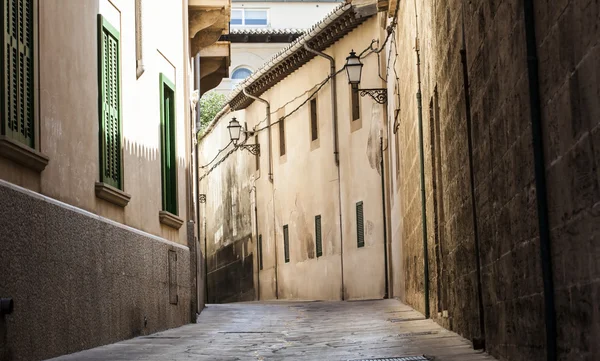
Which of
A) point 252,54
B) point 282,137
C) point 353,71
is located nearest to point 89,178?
point 353,71

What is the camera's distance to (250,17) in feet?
189

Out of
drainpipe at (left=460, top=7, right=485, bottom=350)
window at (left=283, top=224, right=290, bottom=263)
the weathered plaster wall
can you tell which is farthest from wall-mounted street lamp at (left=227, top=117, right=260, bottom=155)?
drainpipe at (left=460, top=7, right=485, bottom=350)

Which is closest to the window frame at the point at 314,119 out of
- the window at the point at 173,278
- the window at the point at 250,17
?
the window at the point at 173,278

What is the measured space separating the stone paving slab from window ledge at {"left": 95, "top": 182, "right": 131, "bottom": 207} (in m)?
1.46

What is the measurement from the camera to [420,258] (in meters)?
15.0

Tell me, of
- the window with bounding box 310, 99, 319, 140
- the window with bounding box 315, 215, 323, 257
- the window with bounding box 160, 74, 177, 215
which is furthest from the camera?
the window with bounding box 310, 99, 319, 140

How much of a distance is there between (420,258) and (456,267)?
4.60m

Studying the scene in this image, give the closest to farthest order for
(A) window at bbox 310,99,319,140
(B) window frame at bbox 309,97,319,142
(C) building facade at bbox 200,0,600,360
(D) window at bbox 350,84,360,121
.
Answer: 1. (C) building facade at bbox 200,0,600,360
2. (D) window at bbox 350,84,360,121
3. (B) window frame at bbox 309,97,319,142
4. (A) window at bbox 310,99,319,140

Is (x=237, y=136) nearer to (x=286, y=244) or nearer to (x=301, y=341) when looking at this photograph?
(x=286, y=244)

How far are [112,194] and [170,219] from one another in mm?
3432

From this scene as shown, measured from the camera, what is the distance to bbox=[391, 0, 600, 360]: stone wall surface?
4.56 m

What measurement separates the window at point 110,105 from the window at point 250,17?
45980 mm

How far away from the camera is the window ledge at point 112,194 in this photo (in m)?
10.8

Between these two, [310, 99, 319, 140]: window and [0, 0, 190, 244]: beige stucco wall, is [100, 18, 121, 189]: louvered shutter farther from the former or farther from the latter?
[310, 99, 319, 140]: window
